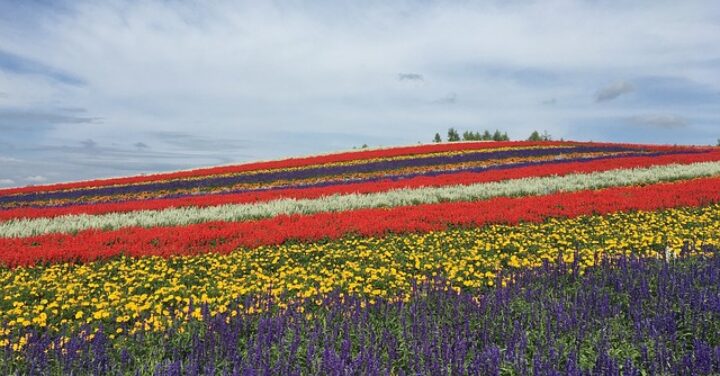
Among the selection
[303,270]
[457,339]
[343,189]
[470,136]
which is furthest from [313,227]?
[470,136]

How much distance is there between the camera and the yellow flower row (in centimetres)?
667

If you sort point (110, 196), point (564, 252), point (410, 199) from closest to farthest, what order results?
point (564, 252) < point (410, 199) < point (110, 196)

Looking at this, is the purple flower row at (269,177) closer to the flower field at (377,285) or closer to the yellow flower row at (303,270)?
the flower field at (377,285)

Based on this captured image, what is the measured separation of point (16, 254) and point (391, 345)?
348 inches

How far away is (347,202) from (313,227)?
181 inches

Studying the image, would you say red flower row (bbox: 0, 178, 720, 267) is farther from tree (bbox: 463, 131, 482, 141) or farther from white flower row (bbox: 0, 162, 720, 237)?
tree (bbox: 463, 131, 482, 141)

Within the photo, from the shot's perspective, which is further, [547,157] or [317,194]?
[547,157]

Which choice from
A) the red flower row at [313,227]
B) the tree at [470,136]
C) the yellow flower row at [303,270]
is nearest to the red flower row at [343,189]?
the red flower row at [313,227]

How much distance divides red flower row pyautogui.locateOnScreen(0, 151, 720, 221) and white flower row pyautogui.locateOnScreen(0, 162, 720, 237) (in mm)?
886

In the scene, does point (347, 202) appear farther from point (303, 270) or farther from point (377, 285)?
point (377, 285)

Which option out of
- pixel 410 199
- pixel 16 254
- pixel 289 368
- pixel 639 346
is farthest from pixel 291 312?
pixel 410 199

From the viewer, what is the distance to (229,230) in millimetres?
11008

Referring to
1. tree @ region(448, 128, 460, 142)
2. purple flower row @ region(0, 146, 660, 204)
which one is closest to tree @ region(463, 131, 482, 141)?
tree @ region(448, 128, 460, 142)

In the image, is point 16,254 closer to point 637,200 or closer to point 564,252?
→ point 564,252
